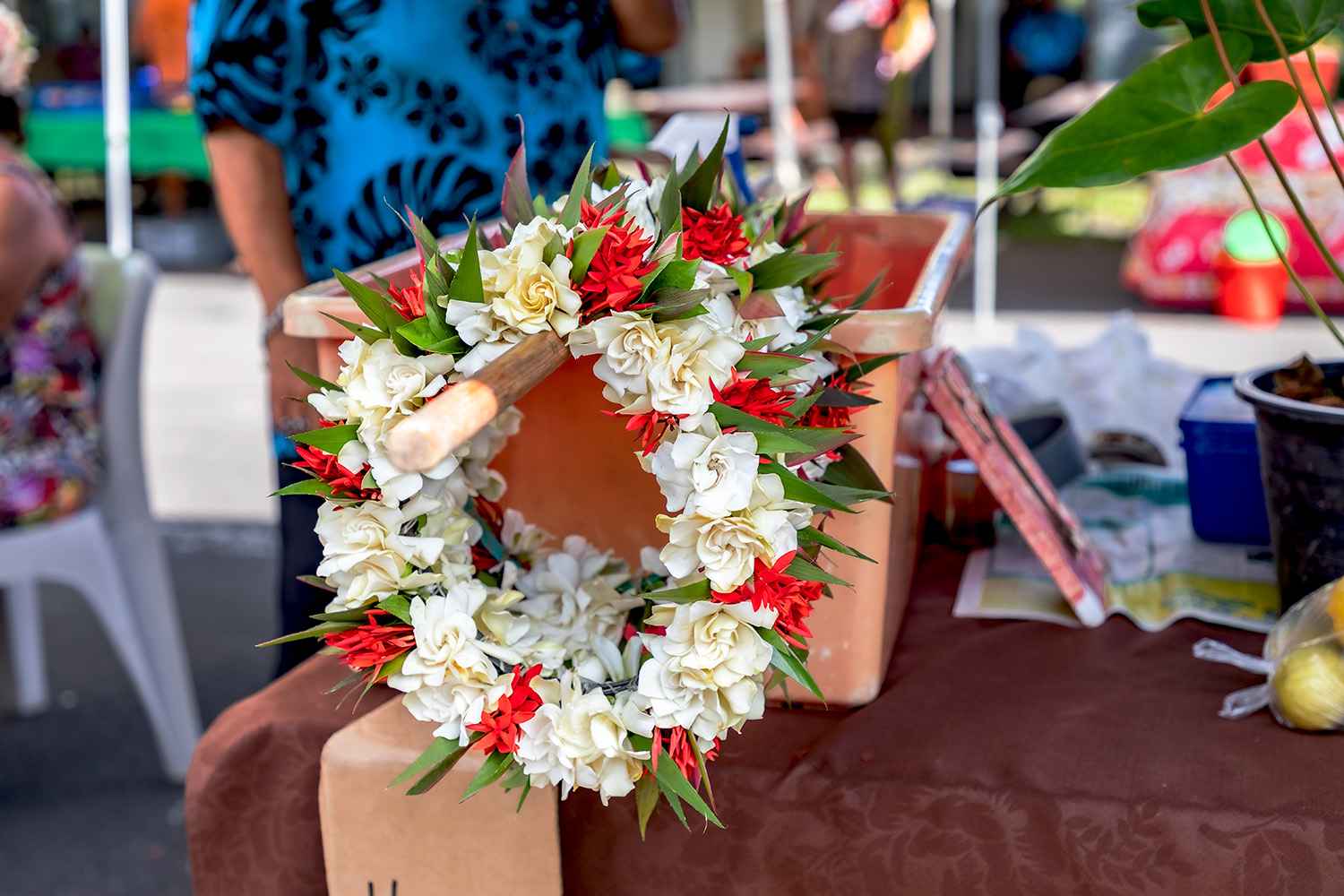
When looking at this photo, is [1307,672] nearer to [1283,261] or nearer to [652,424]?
[1283,261]

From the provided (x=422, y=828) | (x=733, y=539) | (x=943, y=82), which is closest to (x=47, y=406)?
(x=422, y=828)

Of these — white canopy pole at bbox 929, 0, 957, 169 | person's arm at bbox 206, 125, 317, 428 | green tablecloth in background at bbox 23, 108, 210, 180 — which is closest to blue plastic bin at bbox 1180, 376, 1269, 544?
person's arm at bbox 206, 125, 317, 428

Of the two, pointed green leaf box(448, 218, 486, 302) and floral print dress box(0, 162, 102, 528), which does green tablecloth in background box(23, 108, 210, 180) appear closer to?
floral print dress box(0, 162, 102, 528)

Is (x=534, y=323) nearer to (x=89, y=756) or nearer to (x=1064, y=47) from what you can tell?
(x=89, y=756)

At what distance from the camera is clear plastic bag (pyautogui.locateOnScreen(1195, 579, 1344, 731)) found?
2.40 ft

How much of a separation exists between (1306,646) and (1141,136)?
0.35m

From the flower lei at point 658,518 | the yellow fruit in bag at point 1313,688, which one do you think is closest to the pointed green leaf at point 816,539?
the flower lei at point 658,518

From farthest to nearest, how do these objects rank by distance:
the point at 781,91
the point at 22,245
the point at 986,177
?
the point at 986,177 → the point at 781,91 → the point at 22,245

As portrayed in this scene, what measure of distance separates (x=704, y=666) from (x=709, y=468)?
0.10 metres

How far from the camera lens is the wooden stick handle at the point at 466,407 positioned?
489 mm

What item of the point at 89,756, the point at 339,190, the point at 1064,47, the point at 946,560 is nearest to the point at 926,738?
the point at 946,560

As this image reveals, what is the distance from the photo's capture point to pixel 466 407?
514 millimetres

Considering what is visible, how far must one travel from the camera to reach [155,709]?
175 cm

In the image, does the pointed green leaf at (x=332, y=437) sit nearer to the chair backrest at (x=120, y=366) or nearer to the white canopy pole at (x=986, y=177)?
the chair backrest at (x=120, y=366)
